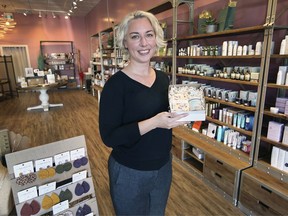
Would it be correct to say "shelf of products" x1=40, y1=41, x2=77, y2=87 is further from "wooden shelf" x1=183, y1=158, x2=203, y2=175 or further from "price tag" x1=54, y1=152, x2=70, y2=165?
"price tag" x1=54, y1=152, x2=70, y2=165

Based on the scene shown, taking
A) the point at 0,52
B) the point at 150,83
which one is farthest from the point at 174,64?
the point at 0,52

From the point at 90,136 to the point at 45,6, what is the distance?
21.5 ft

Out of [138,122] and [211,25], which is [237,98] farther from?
[138,122]

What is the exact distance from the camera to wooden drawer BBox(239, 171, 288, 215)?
174cm

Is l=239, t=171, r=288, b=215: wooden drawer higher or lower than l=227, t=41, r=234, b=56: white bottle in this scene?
lower

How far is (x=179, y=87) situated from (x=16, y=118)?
563cm

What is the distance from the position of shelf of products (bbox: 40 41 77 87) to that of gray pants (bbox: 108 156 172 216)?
958 cm

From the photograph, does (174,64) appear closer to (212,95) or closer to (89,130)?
(212,95)

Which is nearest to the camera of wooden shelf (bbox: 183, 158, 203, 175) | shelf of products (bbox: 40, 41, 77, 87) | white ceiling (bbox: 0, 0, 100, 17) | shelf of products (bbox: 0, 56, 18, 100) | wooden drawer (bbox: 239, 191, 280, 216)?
wooden drawer (bbox: 239, 191, 280, 216)

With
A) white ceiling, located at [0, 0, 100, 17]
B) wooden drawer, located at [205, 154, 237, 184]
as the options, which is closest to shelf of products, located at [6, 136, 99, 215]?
wooden drawer, located at [205, 154, 237, 184]

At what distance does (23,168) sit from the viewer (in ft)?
4.60

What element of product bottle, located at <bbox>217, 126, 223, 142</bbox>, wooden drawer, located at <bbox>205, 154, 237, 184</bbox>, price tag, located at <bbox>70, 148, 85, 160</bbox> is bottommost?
wooden drawer, located at <bbox>205, 154, 237, 184</bbox>

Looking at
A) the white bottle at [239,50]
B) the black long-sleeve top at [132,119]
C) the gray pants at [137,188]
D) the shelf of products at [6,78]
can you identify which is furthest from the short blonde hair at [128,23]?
the shelf of products at [6,78]

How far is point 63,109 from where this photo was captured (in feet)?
21.1
